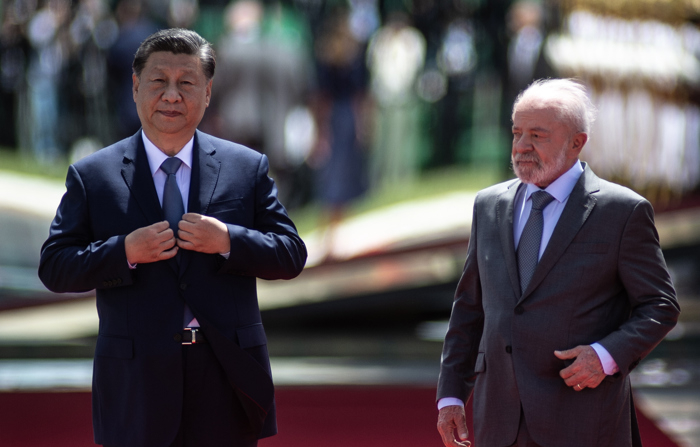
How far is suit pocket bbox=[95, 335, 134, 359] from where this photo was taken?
181 cm

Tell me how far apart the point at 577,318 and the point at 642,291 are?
139mm

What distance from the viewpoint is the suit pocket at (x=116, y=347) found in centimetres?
181

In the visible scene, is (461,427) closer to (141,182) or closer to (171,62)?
(141,182)

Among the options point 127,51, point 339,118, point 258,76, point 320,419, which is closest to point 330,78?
point 339,118

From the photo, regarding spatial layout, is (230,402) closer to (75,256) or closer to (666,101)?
(75,256)

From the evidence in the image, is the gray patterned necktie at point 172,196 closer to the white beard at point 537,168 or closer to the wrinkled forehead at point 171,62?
the wrinkled forehead at point 171,62

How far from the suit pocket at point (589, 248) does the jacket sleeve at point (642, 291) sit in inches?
1.4

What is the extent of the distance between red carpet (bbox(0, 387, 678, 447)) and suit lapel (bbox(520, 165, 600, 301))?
69.4 inches

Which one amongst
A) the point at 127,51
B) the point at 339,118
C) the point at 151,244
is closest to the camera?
the point at 151,244

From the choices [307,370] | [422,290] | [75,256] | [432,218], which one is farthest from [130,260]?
[432,218]

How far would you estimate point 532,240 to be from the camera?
1.96 meters

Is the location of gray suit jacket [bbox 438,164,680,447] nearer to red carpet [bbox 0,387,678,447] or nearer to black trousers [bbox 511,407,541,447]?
black trousers [bbox 511,407,541,447]

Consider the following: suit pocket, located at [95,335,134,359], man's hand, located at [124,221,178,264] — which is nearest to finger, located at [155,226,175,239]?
man's hand, located at [124,221,178,264]

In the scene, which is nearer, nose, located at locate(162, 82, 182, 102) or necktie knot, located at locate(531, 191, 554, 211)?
nose, located at locate(162, 82, 182, 102)
